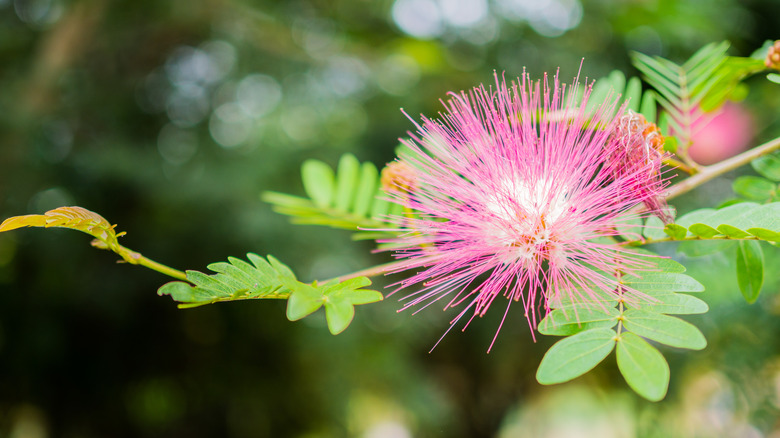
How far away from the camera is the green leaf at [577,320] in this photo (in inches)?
28.8

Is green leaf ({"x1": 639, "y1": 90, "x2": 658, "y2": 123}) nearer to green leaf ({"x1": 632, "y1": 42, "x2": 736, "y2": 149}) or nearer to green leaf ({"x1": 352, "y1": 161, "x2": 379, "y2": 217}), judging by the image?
green leaf ({"x1": 632, "y1": 42, "x2": 736, "y2": 149})

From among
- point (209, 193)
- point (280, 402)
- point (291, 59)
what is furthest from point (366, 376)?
point (291, 59)

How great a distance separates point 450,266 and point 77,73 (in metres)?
4.41

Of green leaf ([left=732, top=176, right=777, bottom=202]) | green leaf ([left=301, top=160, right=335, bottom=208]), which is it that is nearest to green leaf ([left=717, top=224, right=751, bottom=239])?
green leaf ([left=732, top=176, right=777, bottom=202])

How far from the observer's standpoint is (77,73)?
4.29m

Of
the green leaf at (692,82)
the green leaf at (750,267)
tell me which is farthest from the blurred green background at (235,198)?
the green leaf at (750,267)

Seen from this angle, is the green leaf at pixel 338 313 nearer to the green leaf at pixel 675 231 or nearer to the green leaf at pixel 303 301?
the green leaf at pixel 303 301

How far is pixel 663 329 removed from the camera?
69cm

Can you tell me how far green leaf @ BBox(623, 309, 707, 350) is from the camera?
0.64 meters

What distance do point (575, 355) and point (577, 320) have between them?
0.26ft

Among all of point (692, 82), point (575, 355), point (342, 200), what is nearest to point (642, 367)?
point (575, 355)

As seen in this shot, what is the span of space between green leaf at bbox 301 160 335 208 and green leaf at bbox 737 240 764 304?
92cm

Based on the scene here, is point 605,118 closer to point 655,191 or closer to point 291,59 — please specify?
point 655,191

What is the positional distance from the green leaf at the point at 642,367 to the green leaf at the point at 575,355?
0.02 meters
